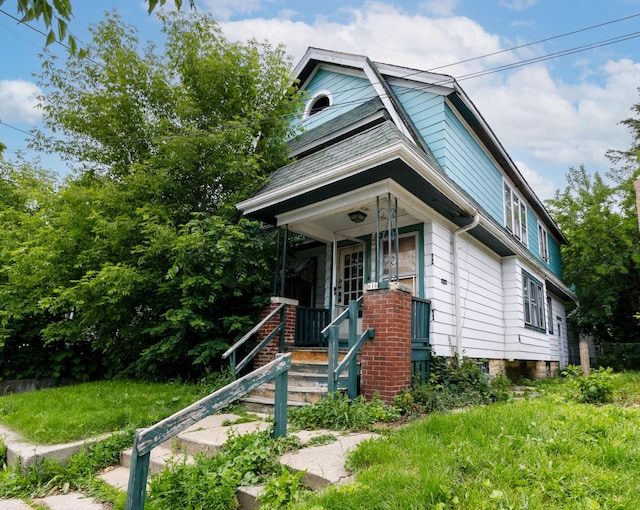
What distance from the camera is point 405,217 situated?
265 inches

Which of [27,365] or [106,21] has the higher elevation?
[106,21]

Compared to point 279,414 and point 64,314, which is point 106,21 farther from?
point 279,414

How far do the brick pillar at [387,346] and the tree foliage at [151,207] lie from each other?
231cm

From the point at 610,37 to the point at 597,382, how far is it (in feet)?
17.7

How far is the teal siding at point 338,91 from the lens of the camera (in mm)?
9117

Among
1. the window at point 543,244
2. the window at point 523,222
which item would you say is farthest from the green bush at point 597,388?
the window at point 543,244

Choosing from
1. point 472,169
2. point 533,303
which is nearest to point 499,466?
point 472,169

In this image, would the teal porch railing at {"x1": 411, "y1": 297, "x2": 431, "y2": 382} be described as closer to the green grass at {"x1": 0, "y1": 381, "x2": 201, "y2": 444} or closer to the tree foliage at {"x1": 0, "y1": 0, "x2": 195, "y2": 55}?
the green grass at {"x1": 0, "y1": 381, "x2": 201, "y2": 444}

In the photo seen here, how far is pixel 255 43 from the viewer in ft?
27.5

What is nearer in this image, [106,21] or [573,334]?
[106,21]

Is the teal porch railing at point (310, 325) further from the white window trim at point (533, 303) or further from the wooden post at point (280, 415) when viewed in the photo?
the white window trim at point (533, 303)

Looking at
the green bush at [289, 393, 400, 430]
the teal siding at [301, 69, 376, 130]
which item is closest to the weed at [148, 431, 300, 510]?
the green bush at [289, 393, 400, 430]

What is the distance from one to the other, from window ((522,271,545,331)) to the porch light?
17.0ft

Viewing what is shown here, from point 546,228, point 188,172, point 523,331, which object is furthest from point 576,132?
point 188,172
